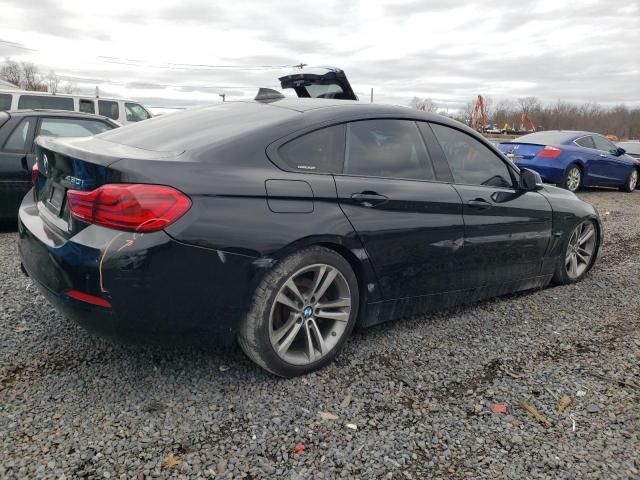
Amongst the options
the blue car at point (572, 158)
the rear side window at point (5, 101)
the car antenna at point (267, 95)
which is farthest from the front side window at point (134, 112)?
Result: the car antenna at point (267, 95)

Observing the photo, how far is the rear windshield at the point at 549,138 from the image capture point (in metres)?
10.9

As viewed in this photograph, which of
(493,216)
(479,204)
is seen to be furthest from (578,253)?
(479,204)

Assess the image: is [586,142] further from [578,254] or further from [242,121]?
[242,121]

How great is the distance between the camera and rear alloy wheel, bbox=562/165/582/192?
35.0ft

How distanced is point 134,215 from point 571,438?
2.23 m

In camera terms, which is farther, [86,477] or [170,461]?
[170,461]

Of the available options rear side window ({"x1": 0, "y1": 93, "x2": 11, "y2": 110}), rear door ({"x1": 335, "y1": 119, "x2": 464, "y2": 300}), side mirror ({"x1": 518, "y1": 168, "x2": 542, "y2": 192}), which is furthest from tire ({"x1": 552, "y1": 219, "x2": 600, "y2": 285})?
rear side window ({"x1": 0, "y1": 93, "x2": 11, "y2": 110})

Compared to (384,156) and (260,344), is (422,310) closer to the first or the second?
(384,156)

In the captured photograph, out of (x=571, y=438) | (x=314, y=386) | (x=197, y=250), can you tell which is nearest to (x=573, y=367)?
(x=571, y=438)

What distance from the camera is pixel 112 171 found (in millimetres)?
2242

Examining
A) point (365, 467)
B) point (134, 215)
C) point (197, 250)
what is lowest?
point (365, 467)

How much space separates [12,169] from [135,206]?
394 cm

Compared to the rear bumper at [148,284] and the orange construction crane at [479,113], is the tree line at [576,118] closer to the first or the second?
the orange construction crane at [479,113]

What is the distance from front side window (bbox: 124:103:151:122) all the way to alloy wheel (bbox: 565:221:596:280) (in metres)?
11.9
